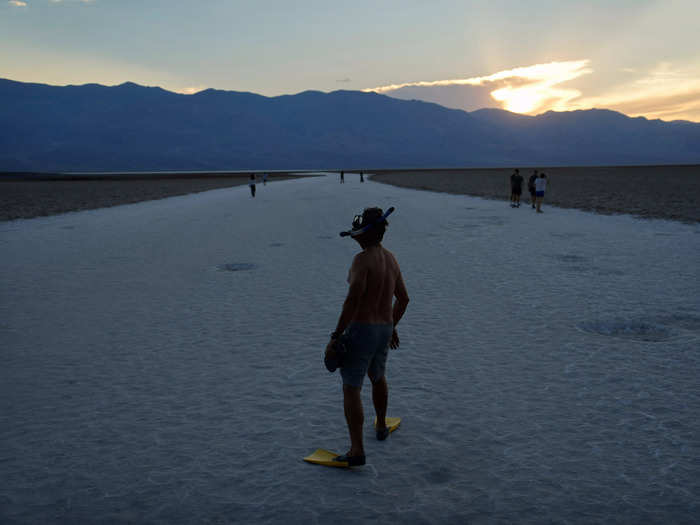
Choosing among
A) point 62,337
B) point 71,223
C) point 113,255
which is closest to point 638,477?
point 62,337

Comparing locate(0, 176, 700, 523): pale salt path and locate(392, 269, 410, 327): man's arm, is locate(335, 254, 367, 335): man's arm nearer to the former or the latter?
locate(392, 269, 410, 327): man's arm

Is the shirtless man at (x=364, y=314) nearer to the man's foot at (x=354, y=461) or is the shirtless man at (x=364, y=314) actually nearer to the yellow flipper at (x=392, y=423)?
the man's foot at (x=354, y=461)

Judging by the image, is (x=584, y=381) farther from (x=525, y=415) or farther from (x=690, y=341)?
(x=690, y=341)

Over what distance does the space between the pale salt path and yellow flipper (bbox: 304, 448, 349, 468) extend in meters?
0.06

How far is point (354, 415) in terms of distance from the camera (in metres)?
3.67

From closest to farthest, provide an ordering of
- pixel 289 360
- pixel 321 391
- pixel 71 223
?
1. pixel 321 391
2. pixel 289 360
3. pixel 71 223

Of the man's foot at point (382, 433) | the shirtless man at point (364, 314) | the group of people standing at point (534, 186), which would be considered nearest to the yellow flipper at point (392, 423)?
the man's foot at point (382, 433)

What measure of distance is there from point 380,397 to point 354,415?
16.7 inches

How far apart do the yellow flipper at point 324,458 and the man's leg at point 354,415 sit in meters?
0.10

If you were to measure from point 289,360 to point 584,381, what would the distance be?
290 cm

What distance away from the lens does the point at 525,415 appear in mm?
4465

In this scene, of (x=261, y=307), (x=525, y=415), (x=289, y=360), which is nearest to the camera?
(x=525, y=415)

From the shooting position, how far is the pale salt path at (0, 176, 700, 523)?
3.40m

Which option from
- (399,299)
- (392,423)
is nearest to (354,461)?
(392,423)
